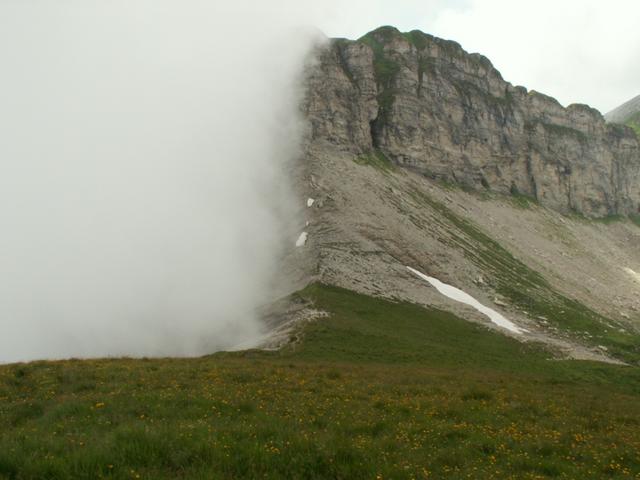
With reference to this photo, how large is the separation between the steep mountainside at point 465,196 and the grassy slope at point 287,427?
137ft

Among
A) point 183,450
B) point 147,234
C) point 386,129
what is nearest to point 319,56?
point 386,129

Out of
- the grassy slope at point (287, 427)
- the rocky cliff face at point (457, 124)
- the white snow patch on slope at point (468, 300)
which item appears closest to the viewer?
the grassy slope at point (287, 427)

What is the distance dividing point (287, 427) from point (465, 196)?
13352cm

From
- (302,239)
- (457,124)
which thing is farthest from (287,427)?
(457,124)

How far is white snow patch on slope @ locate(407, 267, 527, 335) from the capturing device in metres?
64.9

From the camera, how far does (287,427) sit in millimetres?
12273

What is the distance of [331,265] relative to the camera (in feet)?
214

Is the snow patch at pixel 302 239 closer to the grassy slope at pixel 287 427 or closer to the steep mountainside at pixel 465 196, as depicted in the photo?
the steep mountainside at pixel 465 196

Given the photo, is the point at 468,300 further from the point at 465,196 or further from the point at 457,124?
the point at 457,124

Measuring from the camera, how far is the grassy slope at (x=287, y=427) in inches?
381

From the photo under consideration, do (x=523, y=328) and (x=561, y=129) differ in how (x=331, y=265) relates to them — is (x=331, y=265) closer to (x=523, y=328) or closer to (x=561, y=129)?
(x=523, y=328)

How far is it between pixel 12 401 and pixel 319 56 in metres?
126

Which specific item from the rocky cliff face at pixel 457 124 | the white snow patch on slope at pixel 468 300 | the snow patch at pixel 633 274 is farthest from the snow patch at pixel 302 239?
the snow patch at pixel 633 274

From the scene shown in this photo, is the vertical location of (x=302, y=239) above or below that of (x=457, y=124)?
below
